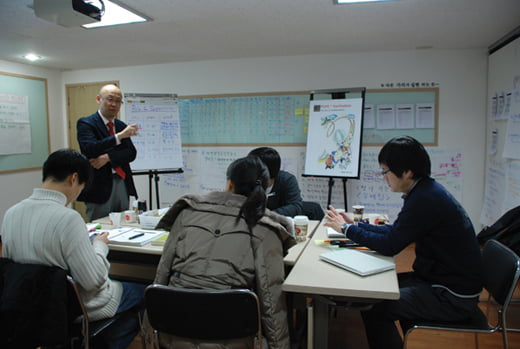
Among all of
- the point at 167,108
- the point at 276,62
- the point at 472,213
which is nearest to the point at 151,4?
the point at 167,108

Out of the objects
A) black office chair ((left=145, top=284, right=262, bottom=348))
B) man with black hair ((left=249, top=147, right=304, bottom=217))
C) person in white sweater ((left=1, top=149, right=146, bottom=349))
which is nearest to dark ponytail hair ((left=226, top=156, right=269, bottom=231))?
black office chair ((left=145, top=284, right=262, bottom=348))

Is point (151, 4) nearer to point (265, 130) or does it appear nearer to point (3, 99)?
point (265, 130)

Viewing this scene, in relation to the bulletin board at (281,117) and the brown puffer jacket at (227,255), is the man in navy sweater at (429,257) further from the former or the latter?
the bulletin board at (281,117)

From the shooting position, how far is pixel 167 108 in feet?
14.2

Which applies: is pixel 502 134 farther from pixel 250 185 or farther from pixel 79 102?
pixel 79 102

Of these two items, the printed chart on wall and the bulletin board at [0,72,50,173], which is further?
the bulletin board at [0,72,50,173]

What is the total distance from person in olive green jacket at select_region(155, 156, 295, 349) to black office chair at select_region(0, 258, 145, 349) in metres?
0.36

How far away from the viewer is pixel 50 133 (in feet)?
17.1

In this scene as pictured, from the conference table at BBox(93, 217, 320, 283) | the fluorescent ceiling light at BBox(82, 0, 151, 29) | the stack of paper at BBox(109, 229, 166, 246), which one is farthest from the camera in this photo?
the fluorescent ceiling light at BBox(82, 0, 151, 29)

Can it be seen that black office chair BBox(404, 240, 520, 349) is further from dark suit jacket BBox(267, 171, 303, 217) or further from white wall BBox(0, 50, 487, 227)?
white wall BBox(0, 50, 487, 227)

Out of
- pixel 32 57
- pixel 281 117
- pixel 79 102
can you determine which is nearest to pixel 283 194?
pixel 281 117

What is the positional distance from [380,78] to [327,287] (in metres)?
3.39

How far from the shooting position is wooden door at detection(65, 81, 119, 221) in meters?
5.23

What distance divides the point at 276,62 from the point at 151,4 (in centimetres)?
212
